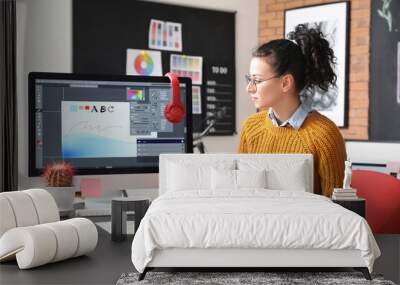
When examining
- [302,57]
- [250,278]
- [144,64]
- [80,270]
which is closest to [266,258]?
[250,278]

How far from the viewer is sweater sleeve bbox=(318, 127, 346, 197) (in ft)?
6.44

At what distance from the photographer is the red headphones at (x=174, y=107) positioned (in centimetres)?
216

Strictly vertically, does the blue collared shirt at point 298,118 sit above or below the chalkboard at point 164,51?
below

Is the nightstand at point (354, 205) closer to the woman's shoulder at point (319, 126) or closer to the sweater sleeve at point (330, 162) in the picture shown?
the sweater sleeve at point (330, 162)

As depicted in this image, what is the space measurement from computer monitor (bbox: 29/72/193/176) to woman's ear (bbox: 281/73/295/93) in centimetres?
38

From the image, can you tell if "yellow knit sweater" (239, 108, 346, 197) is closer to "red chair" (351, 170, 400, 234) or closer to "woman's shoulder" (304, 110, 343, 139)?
"woman's shoulder" (304, 110, 343, 139)

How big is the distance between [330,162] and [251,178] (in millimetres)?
400

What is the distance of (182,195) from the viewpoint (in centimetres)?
151

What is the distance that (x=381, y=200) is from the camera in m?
2.24

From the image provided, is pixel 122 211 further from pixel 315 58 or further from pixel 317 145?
pixel 315 58

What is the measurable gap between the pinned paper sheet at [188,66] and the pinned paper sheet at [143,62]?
0.14 meters

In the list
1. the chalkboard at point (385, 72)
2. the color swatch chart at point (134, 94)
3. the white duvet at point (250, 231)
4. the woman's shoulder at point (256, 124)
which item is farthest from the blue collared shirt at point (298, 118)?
the chalkboard at point (385, 72)

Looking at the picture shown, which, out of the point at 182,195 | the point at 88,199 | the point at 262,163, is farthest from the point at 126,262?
the point at 88,199

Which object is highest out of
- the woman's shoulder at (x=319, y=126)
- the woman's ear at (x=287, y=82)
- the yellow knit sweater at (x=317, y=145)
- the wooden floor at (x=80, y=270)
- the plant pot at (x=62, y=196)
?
the woman's ear at (x=287, y=82)
